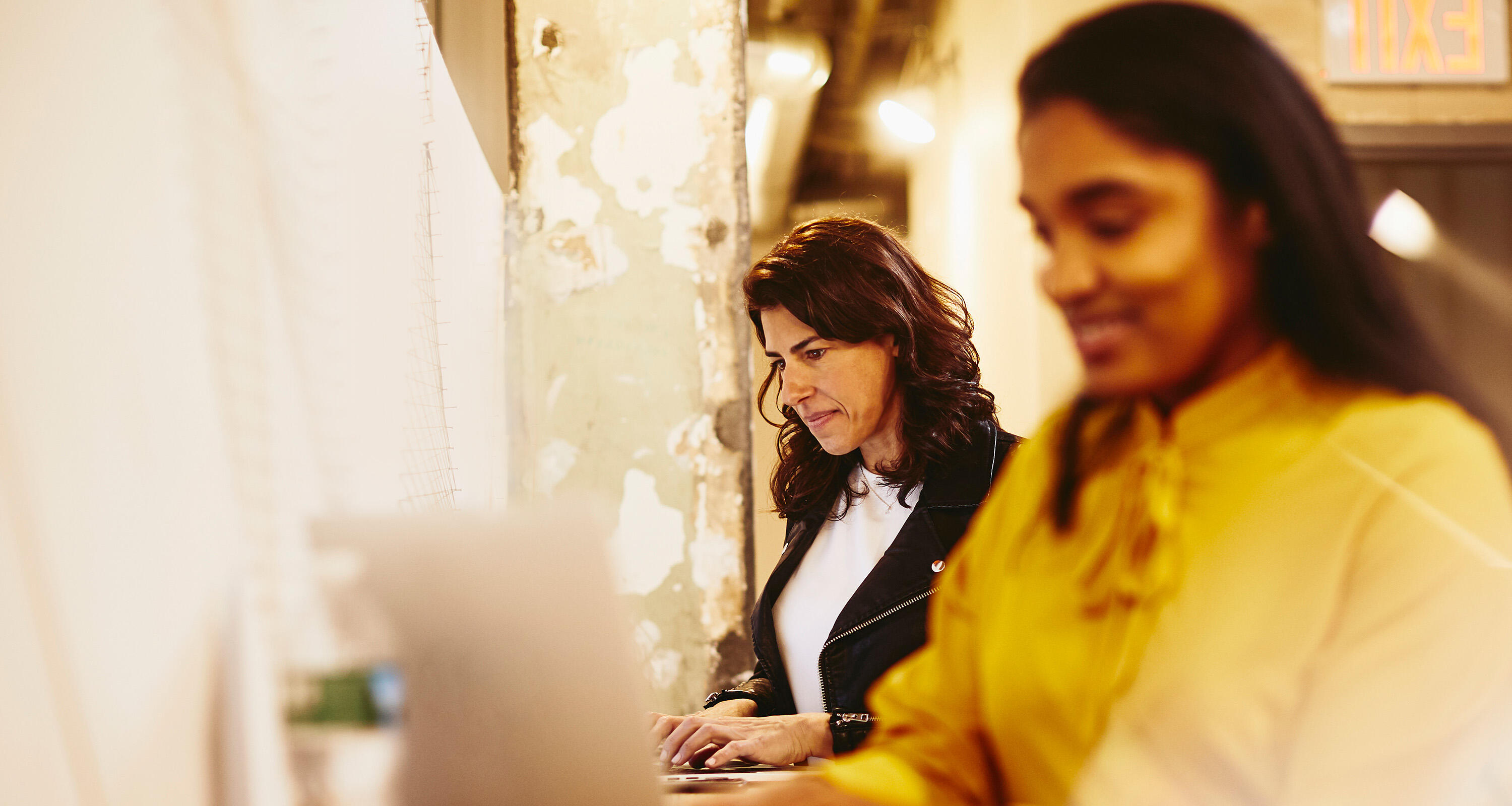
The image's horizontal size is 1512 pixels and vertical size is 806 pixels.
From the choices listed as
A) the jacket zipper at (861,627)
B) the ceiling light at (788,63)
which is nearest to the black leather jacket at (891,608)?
the jacket zipper at (861,627)

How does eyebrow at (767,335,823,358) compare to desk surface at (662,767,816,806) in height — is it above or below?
above

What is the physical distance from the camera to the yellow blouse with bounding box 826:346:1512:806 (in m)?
0.55

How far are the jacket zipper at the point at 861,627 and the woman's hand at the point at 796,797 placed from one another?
0.66m

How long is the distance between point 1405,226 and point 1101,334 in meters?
3.08

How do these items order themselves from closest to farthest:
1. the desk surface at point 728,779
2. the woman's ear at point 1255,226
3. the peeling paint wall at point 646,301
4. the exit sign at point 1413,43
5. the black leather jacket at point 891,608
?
the woman's ear at point 1255,226, the desk surface at point 728,779, the black leather jacket at point 891,608, the peeling paint wall at point 646,301, the exit sign at point 1413,43

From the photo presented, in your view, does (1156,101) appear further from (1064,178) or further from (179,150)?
(179,150)

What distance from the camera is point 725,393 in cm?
215

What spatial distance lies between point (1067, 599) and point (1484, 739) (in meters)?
0.28

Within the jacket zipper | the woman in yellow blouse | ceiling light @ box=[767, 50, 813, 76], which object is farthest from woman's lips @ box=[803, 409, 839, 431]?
ceiling light @ box=[767, 50, 813, 76]

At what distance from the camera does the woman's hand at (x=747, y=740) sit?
124cm

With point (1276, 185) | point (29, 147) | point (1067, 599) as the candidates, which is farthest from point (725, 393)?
point (29, 147)

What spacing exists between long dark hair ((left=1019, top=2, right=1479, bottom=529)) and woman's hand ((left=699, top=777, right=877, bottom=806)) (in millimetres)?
477

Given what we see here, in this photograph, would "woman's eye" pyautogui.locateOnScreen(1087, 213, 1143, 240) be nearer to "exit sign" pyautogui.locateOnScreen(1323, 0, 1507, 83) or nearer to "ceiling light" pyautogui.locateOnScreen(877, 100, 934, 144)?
"exit sign" pyautogui.locateOnScreen(1323, 0, 1507, 83)

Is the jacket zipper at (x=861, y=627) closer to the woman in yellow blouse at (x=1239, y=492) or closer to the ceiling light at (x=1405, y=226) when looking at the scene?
the woman in yellow blouse at (x=1239, y=492)
